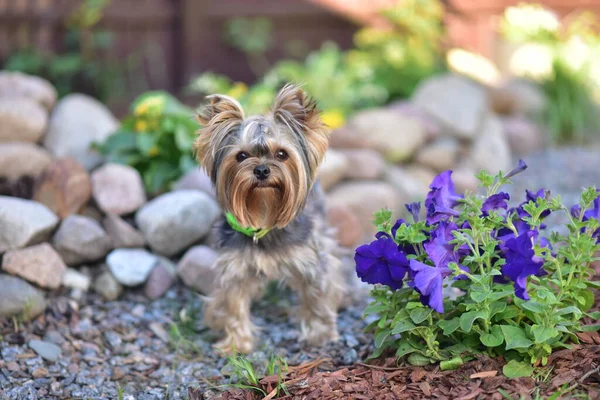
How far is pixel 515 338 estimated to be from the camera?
3676 mm

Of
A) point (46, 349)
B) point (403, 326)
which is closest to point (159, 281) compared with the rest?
point (46, 349)

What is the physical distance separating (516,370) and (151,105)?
4.18m

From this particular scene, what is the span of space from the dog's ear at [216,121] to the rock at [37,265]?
1.55m

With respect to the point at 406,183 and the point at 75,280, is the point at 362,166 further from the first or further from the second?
the point at 75,280

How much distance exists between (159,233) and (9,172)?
1453 mm

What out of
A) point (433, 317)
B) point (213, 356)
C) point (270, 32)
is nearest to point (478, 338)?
point (433, 317)

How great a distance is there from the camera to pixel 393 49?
401 inches

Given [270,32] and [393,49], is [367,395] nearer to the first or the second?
[393,49]

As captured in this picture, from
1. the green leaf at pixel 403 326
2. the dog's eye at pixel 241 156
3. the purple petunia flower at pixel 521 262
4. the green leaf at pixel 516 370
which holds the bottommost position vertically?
the green leaf at pixel 516 370

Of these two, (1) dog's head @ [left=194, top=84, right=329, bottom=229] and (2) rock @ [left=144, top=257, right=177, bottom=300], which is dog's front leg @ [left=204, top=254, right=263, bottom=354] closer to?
(1) dog's head @ [left=194, top=84, right=329, bottom=229]

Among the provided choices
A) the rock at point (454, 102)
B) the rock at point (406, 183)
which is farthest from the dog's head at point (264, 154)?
the rock at point (454, 102)

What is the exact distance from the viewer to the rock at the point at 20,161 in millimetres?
6078

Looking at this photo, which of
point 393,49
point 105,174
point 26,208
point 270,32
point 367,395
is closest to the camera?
point 367,395

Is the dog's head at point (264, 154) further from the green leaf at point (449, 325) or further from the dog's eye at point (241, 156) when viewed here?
the green leaf at point (449, 325)
